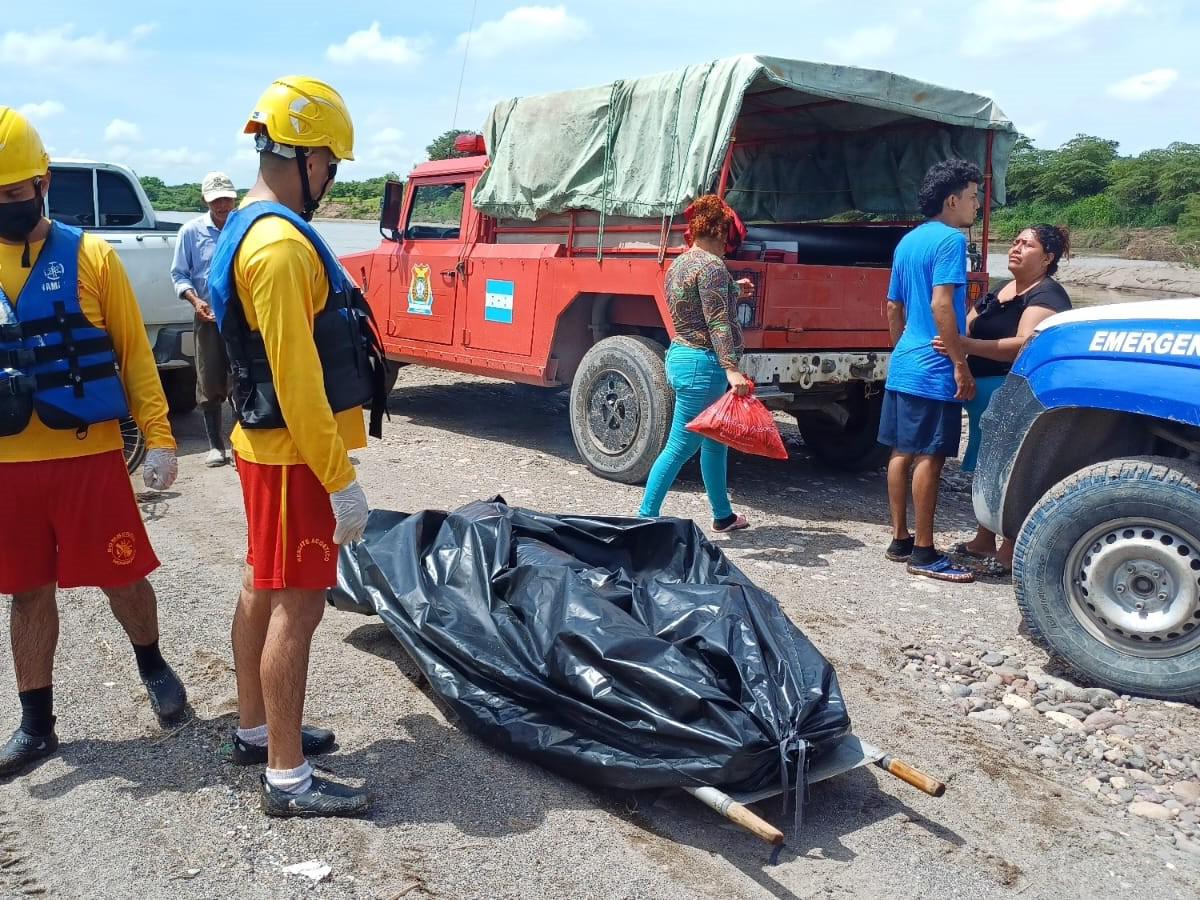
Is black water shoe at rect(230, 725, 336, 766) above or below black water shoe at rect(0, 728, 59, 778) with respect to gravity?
above

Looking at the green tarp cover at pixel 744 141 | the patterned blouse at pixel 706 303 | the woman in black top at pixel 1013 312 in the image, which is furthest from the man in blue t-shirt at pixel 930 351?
the green tarp cover at pixel 744 141

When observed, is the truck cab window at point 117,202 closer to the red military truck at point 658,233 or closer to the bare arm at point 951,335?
the red military truck at point 658,233

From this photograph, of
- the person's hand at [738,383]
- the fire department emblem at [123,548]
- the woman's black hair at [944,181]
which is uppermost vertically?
the woman's black hair at [944,181]

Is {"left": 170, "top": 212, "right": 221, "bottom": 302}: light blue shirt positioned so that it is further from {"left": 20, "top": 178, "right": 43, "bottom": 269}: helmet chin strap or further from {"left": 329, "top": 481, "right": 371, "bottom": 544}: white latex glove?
{"left": 329, "top": 481, "right": 371, "bottom": 544}: white latex glove

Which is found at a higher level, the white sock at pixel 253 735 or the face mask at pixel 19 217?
the face mask at pixel 19 217

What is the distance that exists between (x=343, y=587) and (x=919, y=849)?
6.79ft

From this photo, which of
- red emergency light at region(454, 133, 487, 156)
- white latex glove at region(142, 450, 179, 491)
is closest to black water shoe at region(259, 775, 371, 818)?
white latex glove at region(142, 450, 179, 491)

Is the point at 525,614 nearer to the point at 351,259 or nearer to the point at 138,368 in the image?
the point at 138,368

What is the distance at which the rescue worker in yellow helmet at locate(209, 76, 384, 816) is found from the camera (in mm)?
2475

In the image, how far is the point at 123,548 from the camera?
310 cm

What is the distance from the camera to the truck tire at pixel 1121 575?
3.63m

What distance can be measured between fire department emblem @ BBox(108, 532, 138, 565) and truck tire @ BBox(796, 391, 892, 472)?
5287mm

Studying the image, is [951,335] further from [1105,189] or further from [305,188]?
[1105,189]

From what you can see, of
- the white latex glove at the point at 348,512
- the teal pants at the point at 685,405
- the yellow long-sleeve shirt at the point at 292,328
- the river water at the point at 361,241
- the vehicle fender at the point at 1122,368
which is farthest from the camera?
the river water at the point at 361,241
